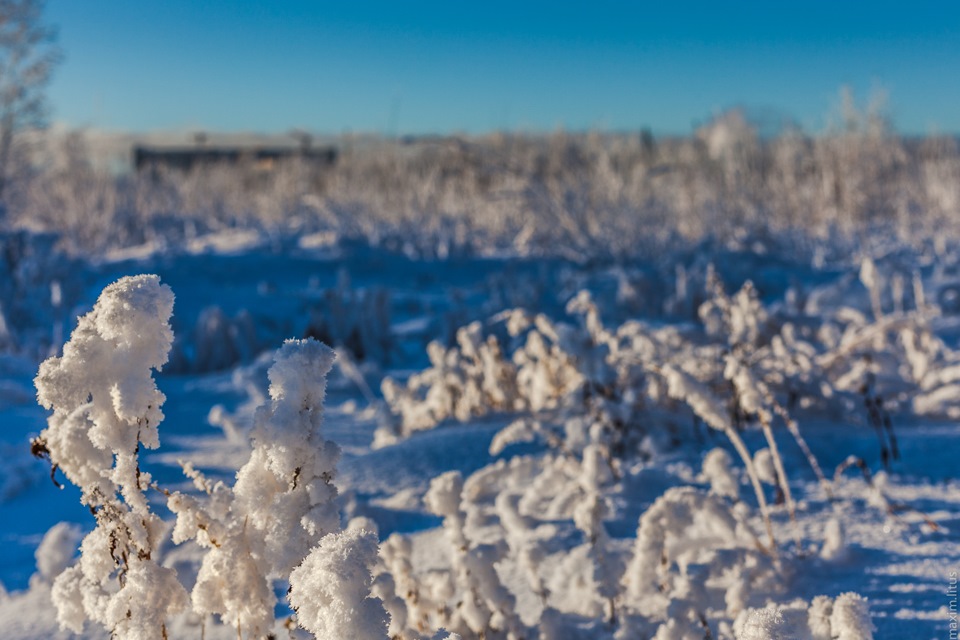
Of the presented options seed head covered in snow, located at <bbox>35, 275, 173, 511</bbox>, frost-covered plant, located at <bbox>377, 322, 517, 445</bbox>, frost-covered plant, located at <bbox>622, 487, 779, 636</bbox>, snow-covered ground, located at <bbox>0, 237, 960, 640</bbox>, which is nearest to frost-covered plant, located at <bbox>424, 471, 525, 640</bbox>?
snow-covered ground, located at <bbox>0, 237, 960, 640</bbox>

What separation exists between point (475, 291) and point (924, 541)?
5.62 meters

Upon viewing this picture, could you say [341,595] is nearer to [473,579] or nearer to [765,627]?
[765,627]

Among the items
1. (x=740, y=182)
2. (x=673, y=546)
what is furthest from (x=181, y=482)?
(x=740, y=182)

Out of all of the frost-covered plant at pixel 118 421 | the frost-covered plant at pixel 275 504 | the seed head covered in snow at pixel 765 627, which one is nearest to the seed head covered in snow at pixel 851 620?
the seed head covered in snow at pixel 765 627

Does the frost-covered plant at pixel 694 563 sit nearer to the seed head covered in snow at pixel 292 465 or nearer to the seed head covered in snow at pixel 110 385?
the seed head covered in snow at pixel 292 465

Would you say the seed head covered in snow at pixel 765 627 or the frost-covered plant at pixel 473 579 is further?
the frost-covered plant at pixel 473 579

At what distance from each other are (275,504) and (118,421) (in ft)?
0.57

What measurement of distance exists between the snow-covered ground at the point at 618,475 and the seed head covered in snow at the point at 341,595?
18 mm

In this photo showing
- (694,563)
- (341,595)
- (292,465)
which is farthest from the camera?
(694,563)

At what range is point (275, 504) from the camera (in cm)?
80

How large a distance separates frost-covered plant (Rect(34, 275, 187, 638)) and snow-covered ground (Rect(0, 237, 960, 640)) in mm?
82

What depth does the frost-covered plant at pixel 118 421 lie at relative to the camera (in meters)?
0.77

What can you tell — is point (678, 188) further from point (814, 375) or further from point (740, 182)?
point (814, 375)

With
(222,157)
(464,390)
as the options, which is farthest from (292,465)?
(222,157)
